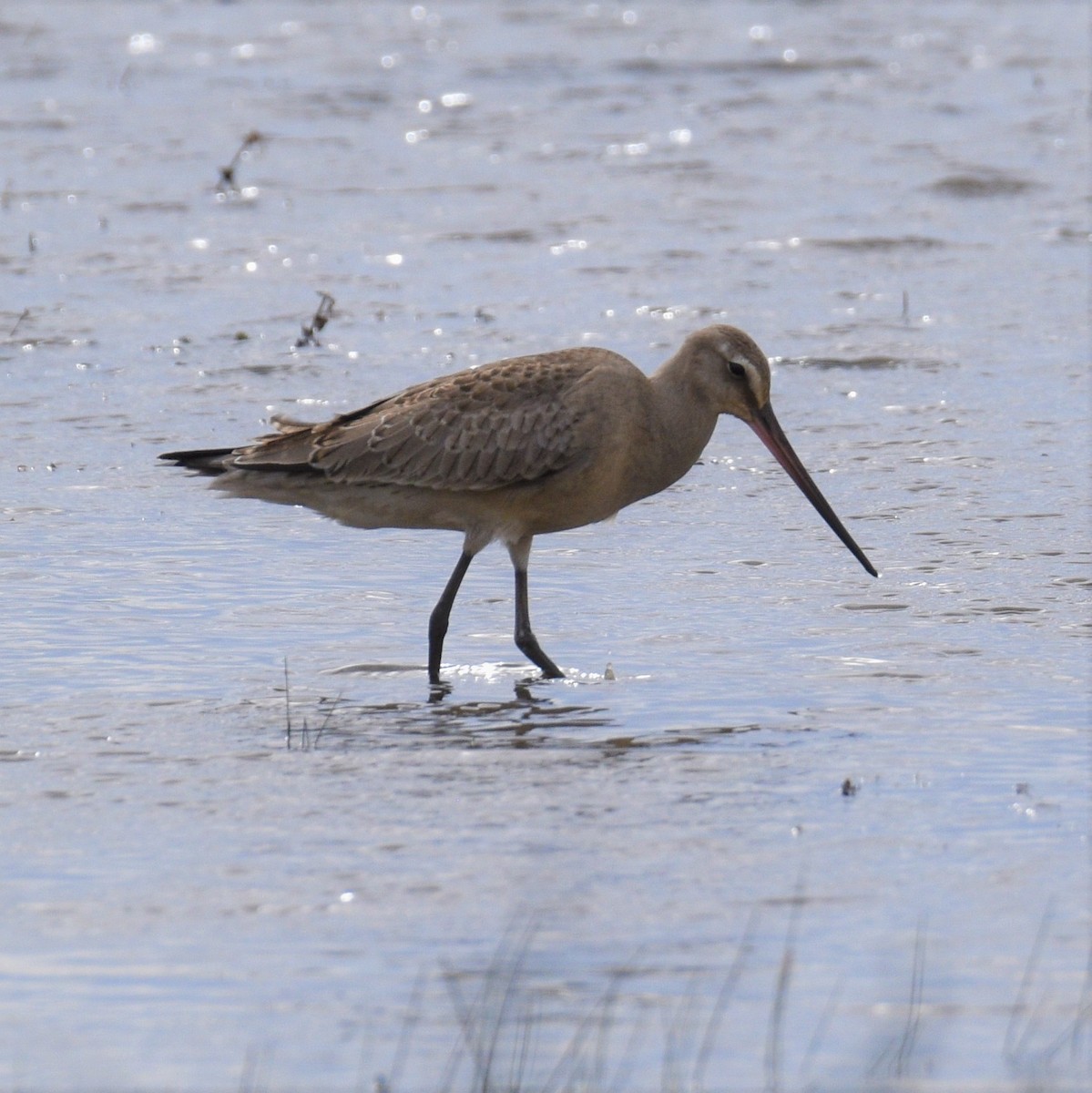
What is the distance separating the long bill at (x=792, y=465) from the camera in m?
7.56

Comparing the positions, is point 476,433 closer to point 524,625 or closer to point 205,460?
point 524,625

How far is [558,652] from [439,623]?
41 cm

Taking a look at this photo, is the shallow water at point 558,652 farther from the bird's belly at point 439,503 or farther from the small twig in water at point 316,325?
the bird's belly at point 439,503

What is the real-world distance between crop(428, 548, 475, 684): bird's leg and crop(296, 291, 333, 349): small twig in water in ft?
14.0

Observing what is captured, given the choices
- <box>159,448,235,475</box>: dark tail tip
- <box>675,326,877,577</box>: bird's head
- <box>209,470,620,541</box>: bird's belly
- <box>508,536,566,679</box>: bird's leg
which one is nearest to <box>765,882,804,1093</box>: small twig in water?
<box>508,536,566,679</box>: bird's leg

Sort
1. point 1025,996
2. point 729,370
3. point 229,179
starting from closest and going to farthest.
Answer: point 1025,996, point 729,370, point 229,179

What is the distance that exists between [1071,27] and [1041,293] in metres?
11.1

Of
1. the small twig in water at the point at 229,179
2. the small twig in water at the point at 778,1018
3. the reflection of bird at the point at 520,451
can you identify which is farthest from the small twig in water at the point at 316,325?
the small twig in water at the point at 778,1018

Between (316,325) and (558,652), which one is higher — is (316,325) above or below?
above

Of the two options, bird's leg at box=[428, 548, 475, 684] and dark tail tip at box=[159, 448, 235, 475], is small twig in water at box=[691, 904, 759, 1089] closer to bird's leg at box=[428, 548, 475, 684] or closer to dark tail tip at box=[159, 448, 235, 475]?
bird's leg at box=[428, 548, 475, 684]

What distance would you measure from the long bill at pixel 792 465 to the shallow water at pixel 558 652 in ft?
0.68

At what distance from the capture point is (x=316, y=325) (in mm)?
11508

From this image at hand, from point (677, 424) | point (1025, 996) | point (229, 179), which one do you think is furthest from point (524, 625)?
point (229, 179)

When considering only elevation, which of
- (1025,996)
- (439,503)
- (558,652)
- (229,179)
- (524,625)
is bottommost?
(1025,996)
